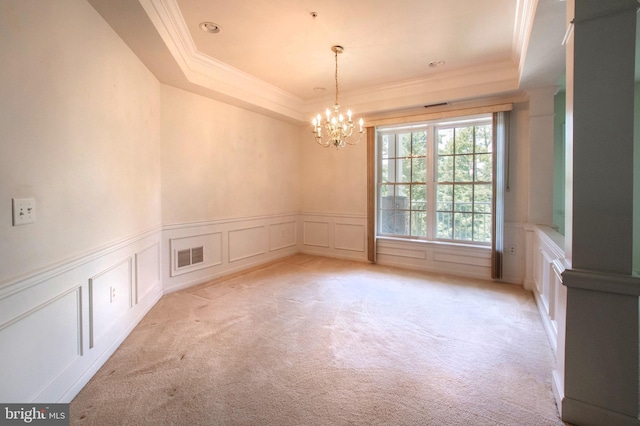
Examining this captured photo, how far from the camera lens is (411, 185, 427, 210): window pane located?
5023 mm

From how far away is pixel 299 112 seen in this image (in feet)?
18.3

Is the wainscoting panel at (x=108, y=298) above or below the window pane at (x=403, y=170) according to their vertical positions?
below

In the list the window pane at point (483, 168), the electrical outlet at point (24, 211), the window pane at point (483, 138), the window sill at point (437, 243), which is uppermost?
the window pane at point (483, 138)

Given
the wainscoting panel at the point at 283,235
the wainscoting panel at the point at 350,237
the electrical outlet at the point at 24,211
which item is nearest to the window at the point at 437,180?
the wainscoting panel at the point at 350,237

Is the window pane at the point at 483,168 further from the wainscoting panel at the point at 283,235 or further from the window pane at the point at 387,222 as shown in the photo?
the wainscoting panel at the point at 283,235

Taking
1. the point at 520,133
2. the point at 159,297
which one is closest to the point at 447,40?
the point at 520,133

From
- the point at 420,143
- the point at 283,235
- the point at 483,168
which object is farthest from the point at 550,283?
the point at 283,235

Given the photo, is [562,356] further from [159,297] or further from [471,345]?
[159,297]

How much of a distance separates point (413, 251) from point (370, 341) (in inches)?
107

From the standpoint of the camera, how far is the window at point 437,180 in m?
4.58

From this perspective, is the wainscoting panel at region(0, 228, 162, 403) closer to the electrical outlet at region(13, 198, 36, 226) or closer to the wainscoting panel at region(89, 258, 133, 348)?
the wainscoting panel at region(89, 258, 133, 348)

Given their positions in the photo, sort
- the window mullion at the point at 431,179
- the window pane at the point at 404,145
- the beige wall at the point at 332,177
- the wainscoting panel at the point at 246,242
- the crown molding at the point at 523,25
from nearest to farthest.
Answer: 1. the crown molding at the point at 523,25
2. the wainscoting panel at the point at 246,242
3. the window mullion at the point at 431,179
4. the window pane at the point at 404,145
5. the beige wall at the point at 332,177

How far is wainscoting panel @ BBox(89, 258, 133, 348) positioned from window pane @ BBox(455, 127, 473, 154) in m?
4.69

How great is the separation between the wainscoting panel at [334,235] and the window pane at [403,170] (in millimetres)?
→ 967
